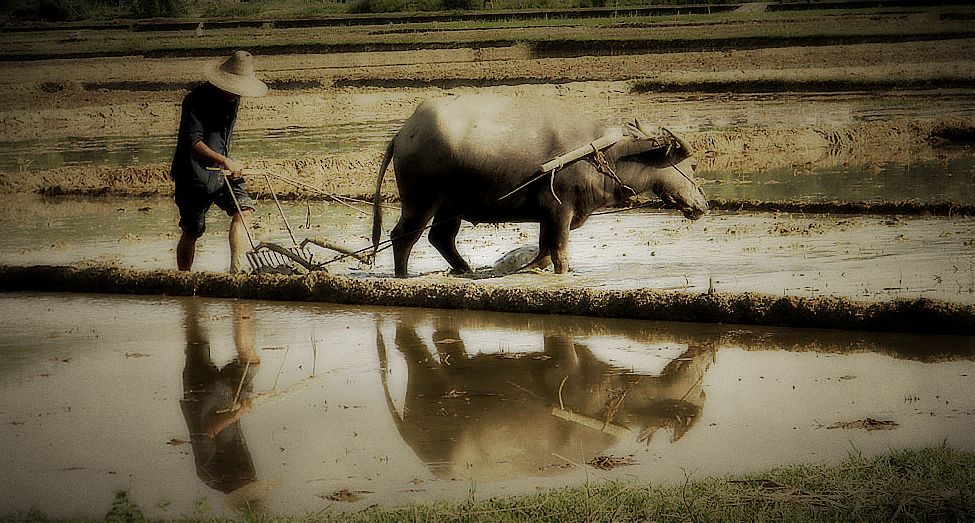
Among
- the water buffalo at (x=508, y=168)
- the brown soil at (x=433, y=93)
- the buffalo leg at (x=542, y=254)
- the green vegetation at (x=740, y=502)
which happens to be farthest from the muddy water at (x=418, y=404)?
the brown soil at (x=433, y=93)

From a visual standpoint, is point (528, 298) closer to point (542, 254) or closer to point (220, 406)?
point (542, 254)

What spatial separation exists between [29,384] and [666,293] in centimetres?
317

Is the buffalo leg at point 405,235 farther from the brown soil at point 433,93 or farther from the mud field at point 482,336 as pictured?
the brown soil at point 433,93

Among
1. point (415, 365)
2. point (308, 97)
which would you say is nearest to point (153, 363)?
point (415, 365)

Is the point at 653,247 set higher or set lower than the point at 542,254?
lower

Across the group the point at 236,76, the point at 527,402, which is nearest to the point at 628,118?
the point at 236,76

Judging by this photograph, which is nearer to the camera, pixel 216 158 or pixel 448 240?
pixel 216 158

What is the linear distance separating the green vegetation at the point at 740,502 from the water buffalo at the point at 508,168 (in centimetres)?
360

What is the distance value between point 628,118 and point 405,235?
239 inches

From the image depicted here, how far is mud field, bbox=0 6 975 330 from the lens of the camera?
812 centimetres

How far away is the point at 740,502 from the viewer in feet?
12.3

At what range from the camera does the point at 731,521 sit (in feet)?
11.8

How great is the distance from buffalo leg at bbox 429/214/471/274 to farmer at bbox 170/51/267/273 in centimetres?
115

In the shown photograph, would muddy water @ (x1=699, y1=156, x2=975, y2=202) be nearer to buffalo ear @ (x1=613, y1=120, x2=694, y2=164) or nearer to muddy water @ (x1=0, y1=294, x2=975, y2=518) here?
buffalo ear @ (x1=613, y1=120, x2=694, y2=164)
